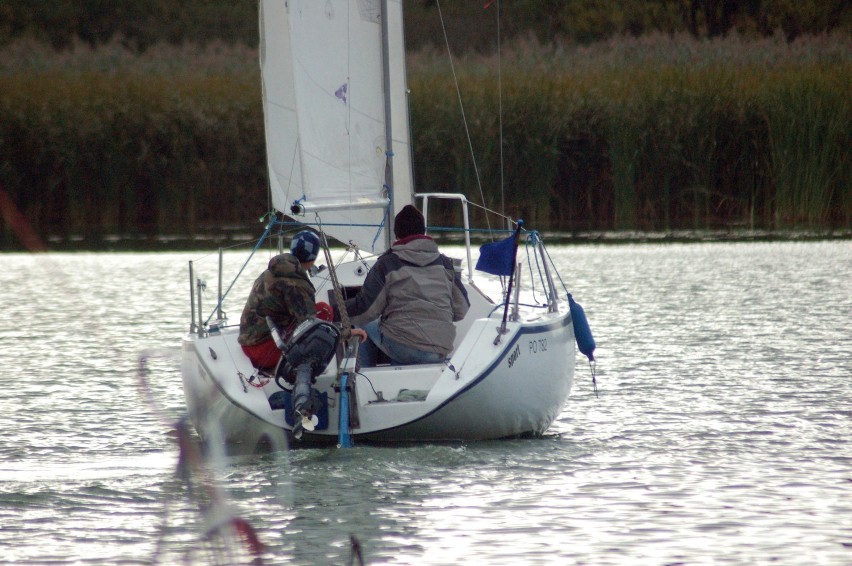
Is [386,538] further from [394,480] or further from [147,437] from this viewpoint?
[147,437]

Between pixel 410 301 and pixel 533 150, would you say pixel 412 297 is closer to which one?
pixel 410 301

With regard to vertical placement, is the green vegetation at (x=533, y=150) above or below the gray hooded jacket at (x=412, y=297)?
above

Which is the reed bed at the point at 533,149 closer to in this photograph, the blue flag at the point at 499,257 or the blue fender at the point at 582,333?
the blue fender at the point at 582,333

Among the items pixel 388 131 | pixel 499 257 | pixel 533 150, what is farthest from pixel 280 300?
pixel 533 150

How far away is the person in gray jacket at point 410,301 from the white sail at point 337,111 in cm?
158

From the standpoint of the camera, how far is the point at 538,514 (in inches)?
256

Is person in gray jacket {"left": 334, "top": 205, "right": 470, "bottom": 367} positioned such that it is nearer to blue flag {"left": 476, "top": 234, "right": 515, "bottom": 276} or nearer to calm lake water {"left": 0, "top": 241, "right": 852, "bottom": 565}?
blue flag {"left": 476, "top": 234, "right": 515, "bottom": 276}

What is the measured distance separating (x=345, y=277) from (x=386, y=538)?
11.8 ft

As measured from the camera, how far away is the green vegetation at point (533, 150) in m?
21.3

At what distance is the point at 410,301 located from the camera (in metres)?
8.02

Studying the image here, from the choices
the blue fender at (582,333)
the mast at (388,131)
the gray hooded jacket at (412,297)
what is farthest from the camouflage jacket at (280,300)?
the mast at (388,131)

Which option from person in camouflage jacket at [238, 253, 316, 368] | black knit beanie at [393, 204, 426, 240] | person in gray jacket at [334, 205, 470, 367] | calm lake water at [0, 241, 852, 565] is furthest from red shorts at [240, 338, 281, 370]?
black knit beanie at [393, 204, 426, 240]

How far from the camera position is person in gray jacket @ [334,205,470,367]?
8047 mm

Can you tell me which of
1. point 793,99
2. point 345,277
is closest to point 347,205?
point 345,277
